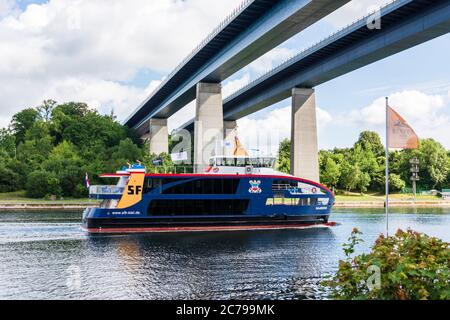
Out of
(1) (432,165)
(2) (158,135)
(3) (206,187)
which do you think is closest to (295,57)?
(3) (206,187)

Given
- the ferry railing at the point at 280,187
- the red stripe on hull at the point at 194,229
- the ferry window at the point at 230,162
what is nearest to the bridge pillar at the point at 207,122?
the ferry window at the point at 230,162

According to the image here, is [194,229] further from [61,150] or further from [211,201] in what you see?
[61,150]

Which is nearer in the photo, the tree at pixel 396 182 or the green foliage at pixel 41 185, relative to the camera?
the green foliage at pixel 41 185

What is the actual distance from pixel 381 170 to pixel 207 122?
5609 cm

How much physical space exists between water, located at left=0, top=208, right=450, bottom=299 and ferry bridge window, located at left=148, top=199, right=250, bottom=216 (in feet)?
8.14

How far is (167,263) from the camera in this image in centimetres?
2688

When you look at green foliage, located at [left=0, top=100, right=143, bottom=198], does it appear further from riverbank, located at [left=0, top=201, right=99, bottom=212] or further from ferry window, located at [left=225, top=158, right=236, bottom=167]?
ferry window, located at [left=225, top=158, right=236, bottom=167]

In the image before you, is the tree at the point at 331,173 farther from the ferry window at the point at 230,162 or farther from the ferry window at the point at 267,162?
the ferry window at the point at 230,162

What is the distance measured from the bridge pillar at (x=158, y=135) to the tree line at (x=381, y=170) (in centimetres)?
2578

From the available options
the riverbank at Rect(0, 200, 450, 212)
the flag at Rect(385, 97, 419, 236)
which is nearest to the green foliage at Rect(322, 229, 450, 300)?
the flag at Rect(385, 97, 419, 236)

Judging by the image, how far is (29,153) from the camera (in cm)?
9981

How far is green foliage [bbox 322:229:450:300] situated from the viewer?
31.4 feet

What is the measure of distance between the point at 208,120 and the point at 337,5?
98.1 feet

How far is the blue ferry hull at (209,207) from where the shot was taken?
1544 inches
